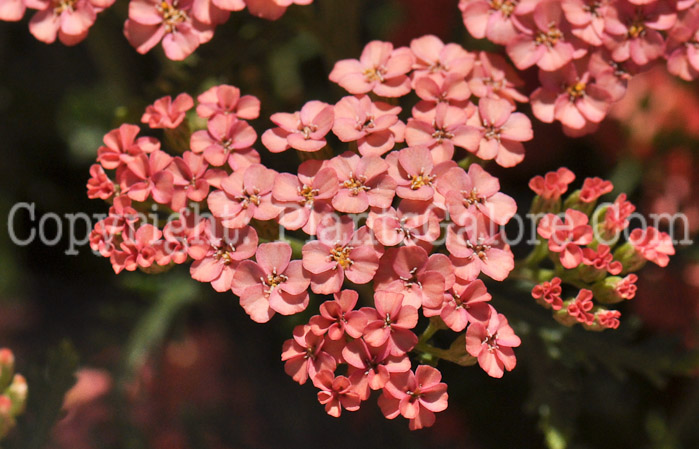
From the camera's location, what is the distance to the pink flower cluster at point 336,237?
1174 mm

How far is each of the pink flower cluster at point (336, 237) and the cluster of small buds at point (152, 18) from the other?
0.44 ft

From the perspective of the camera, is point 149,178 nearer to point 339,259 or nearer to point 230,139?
point 230,139

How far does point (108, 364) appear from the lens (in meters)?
2.05

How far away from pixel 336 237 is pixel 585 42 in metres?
0.63

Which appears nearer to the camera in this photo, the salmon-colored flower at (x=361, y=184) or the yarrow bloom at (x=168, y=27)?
the salmon-colored flower at (x=361, y=184)

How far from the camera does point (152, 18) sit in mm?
1421

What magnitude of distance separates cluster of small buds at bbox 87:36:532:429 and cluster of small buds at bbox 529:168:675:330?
92 mm

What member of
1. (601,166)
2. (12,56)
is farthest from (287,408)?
(12,56)

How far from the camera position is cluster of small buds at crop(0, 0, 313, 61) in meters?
1.40

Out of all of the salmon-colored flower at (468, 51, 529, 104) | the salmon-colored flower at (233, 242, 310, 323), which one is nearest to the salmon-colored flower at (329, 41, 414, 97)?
the salmon-colored flower at (468, 51, 529, 104)

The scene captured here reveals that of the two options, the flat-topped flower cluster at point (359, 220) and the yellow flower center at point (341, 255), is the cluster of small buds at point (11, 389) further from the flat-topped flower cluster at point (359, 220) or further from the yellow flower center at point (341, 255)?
Answer: the yellow flower center at point (341, 255)

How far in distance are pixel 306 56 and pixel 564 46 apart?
1016 mm

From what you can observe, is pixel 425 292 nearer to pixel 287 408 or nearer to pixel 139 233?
pixel 139 233

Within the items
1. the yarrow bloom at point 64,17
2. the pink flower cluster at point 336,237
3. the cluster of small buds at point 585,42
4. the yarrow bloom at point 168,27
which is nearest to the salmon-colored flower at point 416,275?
the pink flower cluster at point 336,237
